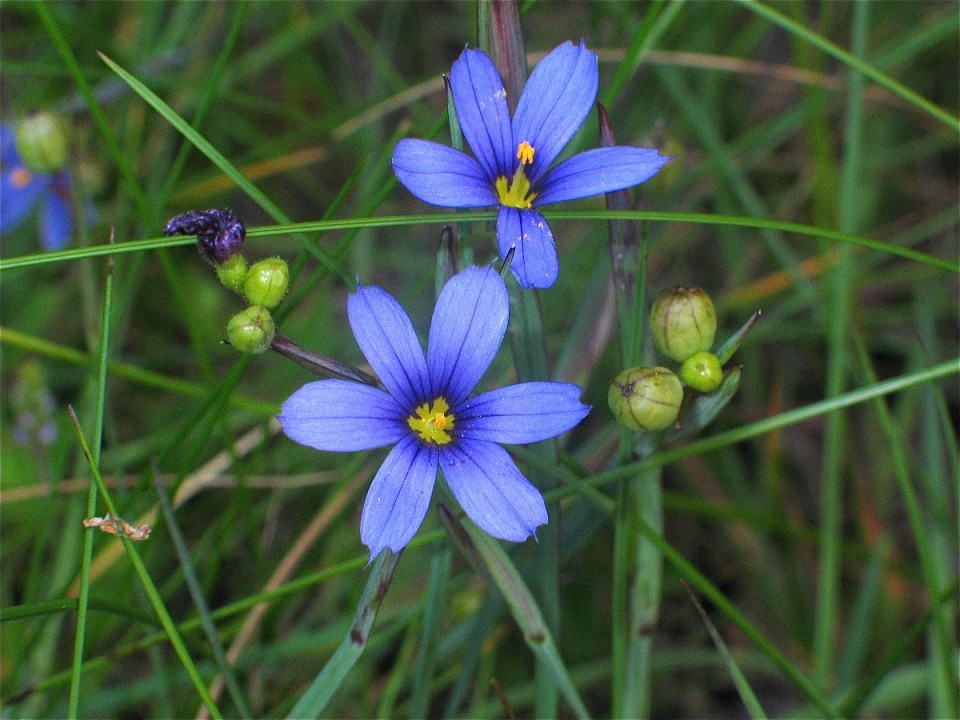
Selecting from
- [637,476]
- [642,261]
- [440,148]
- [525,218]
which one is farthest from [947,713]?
[440,148]

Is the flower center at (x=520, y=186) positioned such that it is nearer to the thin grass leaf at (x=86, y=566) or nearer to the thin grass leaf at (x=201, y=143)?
the thin grass leaf at (x=201, y=143)

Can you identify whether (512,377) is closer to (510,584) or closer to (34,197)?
(510,584)

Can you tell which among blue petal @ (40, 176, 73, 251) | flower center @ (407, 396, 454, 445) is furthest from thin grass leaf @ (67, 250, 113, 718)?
blue petal @ (40, 176, 73, 251)

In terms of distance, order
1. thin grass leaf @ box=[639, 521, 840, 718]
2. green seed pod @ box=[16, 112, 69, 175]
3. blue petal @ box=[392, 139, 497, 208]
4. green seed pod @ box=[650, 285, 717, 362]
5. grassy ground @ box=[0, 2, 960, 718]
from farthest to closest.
Result: green seed pod @ box=[16, 112, 69, 175], grassy ground @ box=[0, 2, 960, 718], thin grass leaf @ box=[639, 521, 840, 718], green seed pod @ box=[650, 285, 717, 362], blue petal @ box=[392, 139, 497, 208]

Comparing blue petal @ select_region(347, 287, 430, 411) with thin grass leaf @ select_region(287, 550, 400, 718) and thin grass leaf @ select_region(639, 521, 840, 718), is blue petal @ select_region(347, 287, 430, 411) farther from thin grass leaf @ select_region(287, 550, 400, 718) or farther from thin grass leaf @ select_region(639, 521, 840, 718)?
thin grass leaf @ select_region(639, 521, 840, 718)

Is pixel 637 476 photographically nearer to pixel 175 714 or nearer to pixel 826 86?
pixel 175 714
